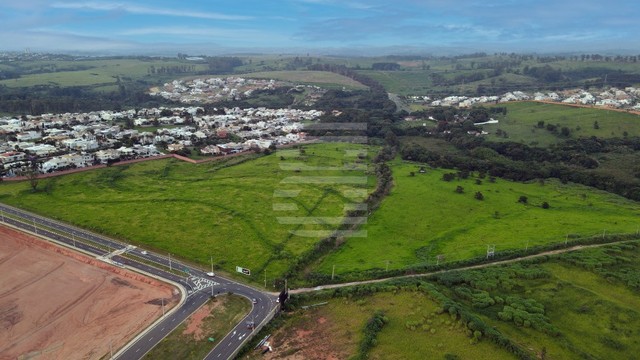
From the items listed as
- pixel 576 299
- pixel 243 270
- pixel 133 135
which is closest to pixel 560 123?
pixel 576 299

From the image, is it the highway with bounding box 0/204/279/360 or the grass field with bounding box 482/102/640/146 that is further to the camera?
the grass field with bounding box 482/102/640/146

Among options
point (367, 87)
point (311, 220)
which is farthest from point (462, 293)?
point (367, 87)

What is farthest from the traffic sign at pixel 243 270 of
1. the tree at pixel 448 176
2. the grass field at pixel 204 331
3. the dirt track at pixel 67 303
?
the tree at pixel 448 176

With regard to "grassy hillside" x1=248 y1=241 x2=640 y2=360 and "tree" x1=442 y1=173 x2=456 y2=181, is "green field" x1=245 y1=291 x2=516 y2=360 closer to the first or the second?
"grassy hillside" x1=248 y1=241 x2=640 y2=360

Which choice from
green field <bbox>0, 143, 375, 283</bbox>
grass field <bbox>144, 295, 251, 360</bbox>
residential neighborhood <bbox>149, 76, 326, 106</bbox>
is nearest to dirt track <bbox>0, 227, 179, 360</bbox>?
grass field <bbox>144, 295, 251, 360</bbox>

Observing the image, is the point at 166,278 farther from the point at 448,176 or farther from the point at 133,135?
the point at 133,135
